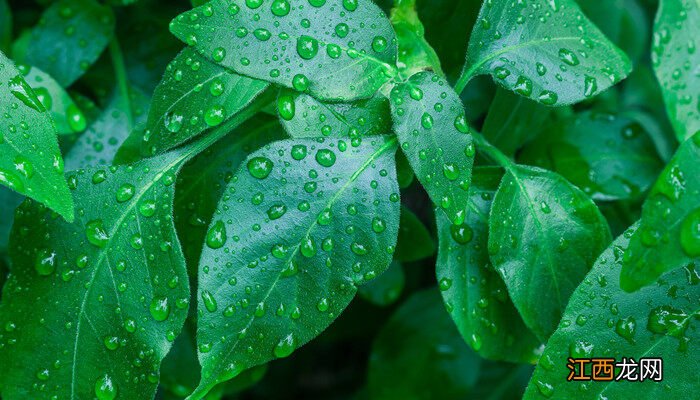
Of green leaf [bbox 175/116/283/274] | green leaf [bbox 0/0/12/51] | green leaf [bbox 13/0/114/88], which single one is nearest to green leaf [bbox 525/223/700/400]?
green leaf [bbox 175/116/283/274]

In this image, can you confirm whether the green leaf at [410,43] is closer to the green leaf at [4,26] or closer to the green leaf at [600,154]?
the green leaf at [600,154]

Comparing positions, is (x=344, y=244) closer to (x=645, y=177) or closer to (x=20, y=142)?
(x=20, y=142)

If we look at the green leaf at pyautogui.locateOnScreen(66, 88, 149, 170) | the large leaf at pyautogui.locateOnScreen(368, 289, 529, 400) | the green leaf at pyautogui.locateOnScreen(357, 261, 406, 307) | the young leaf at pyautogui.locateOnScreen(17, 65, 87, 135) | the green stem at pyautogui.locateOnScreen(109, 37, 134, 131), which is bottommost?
the large leaf at pyautogui.locateOnScreen(368, 289, 529, 400)

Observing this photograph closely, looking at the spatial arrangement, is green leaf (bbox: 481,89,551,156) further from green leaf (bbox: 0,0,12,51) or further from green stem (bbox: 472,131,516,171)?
green leaf (bbox: 0,0,12,51)

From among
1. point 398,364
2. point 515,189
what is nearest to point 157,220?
point 515,189

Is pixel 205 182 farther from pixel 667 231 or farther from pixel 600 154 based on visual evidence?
pixel 600 154

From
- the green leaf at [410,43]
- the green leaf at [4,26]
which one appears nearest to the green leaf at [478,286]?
the green leaf at [410,43]
